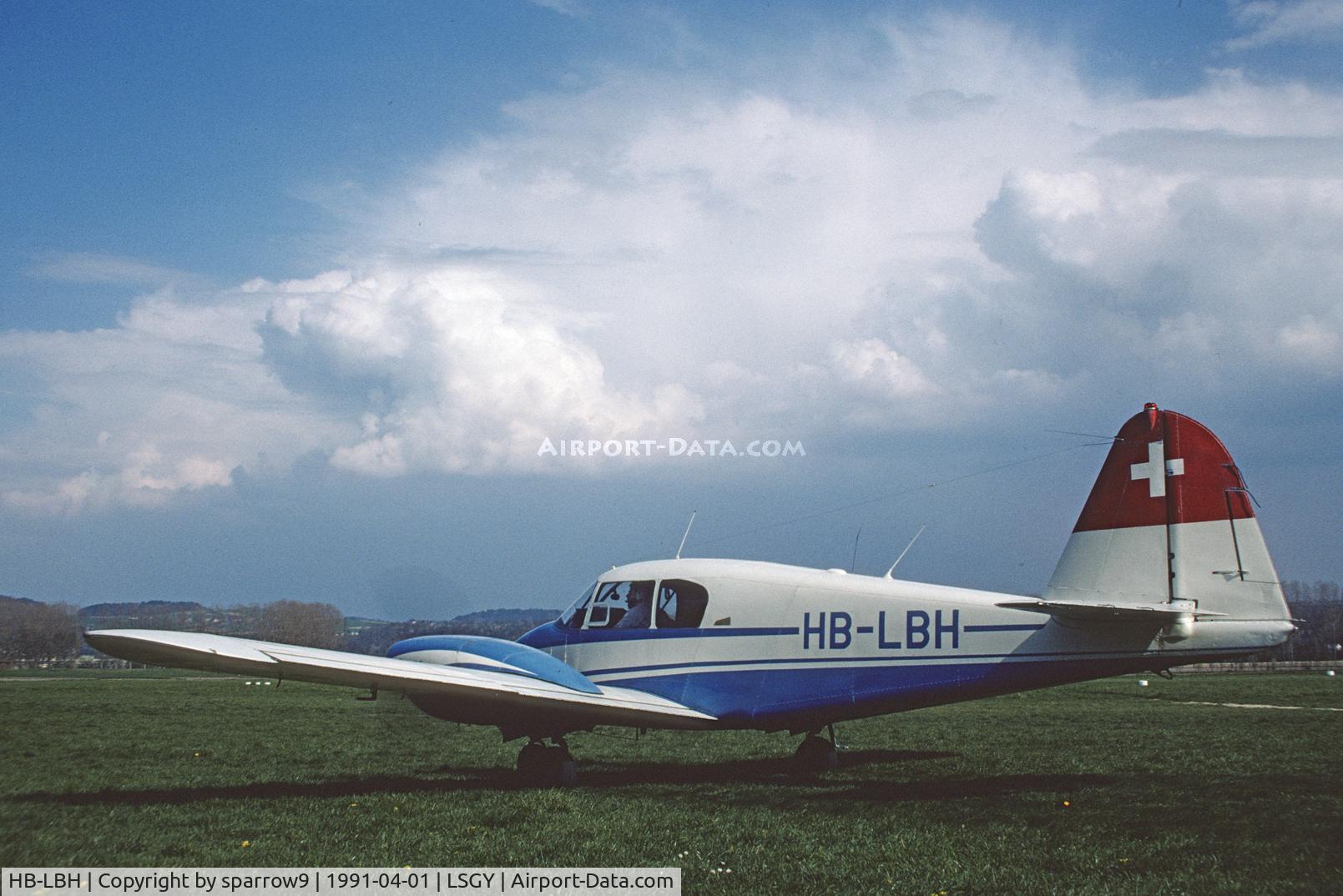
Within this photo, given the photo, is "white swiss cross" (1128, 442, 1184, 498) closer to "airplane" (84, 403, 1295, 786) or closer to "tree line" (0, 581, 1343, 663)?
"airplane" (84, 403, 1295, 786)

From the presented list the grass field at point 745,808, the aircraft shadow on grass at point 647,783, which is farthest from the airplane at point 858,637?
the grass field at point 745,808

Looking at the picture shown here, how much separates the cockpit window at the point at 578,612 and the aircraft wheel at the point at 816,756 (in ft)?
11.3

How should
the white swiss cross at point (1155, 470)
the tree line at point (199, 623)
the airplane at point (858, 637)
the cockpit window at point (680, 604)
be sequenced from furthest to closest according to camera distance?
the tree line at point (199, 623)
the cockpit window at point (680, 604)
the white swiss cross at point (1155, 470)
the airplane at point (858, 637)

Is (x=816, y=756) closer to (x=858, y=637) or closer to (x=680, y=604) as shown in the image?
(x=858, y=637)

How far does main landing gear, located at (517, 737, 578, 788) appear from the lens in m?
12.0

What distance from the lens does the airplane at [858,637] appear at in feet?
35.1

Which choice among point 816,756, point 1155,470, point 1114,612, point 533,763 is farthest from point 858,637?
point 533,763

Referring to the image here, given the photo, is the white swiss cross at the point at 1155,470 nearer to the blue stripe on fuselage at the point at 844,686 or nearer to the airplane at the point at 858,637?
the airplane at the point at 858,637

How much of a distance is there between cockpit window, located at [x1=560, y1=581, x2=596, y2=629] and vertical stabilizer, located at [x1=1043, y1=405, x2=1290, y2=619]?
580cm

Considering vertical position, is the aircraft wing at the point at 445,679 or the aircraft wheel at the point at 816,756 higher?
the aircraft wing at the point at 445,679

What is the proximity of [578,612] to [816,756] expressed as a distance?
373 cm

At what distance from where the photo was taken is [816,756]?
545 inches

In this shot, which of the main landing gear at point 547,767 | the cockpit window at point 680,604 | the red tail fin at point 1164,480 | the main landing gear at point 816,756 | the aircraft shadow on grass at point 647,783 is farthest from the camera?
the main landing gear at point 816,756

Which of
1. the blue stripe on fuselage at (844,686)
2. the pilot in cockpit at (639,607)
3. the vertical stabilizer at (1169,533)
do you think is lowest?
the blue stripe on fuselage at (844,686)
